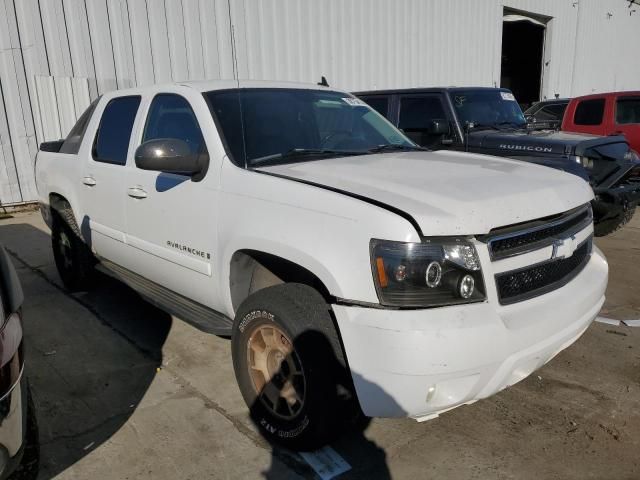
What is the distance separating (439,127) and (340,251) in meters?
4.55

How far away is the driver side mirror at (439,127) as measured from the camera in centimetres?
641

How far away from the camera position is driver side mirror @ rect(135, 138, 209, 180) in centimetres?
295

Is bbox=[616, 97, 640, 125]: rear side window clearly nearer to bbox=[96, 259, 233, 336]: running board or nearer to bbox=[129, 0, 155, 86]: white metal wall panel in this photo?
bbox=[129, 0, 155, 86]: white metal wall panel

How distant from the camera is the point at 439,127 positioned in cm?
640

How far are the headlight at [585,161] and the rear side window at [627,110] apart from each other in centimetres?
385

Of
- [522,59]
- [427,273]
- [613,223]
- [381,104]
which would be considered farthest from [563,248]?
[522,59]

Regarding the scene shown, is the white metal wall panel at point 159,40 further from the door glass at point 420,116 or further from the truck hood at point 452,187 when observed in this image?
the truck hood at point 452,187

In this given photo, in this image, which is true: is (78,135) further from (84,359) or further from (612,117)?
(612,117)

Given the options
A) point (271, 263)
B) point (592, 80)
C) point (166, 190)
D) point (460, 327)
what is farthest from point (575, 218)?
point (592, 80)

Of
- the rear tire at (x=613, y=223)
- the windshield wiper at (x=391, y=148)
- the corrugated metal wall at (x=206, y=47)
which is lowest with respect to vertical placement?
the rear tire at (x=613, y=223)

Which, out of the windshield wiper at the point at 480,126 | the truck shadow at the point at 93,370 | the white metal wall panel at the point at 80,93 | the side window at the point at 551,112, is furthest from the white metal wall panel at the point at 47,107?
the side window at the point at 551,112

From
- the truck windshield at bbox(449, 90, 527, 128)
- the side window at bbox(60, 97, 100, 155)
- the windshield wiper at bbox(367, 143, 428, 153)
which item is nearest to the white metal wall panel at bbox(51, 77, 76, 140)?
the side window at bbox(60, 97, 100, 155)

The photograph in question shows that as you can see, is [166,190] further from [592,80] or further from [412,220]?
[592,80]

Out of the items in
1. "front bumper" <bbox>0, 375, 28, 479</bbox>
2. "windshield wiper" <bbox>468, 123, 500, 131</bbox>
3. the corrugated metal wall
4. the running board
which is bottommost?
the running board
